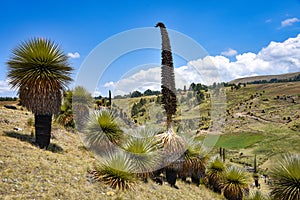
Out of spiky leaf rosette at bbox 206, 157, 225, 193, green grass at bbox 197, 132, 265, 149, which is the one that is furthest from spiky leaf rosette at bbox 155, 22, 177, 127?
green grass at bbox 197, 132, 265, 149

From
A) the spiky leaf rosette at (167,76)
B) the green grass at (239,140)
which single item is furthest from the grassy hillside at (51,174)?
the green grass at (239,140)

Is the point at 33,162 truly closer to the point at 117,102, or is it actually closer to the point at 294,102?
the point at 117,102

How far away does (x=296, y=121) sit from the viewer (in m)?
69.4

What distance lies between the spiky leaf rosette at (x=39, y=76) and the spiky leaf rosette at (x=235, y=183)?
966 centimetres

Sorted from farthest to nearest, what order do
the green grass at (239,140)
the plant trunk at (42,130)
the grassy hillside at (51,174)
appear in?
1. the green grass at (239,140)
2. the plant trunk at (42,130)
3. the grassy hillside at (51,174)

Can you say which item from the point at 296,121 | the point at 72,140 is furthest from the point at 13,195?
the point at 296,121

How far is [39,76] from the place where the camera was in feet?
34.4

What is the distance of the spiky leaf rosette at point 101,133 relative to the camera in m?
12.3

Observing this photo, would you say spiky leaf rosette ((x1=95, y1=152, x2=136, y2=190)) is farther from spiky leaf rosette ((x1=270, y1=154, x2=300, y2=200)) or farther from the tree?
spiky leaf rosette ((x1=270, y1=154, x2=300, y2=200))

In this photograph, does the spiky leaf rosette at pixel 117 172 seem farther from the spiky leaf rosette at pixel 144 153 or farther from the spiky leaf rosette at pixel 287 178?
the spiky leaf rosette at pixel 287 178

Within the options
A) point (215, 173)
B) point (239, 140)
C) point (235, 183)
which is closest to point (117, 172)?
point (215, 173)

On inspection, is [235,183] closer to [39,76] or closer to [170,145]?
[170,145]

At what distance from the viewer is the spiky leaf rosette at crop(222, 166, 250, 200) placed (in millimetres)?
14992

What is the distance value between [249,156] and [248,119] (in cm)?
3537
